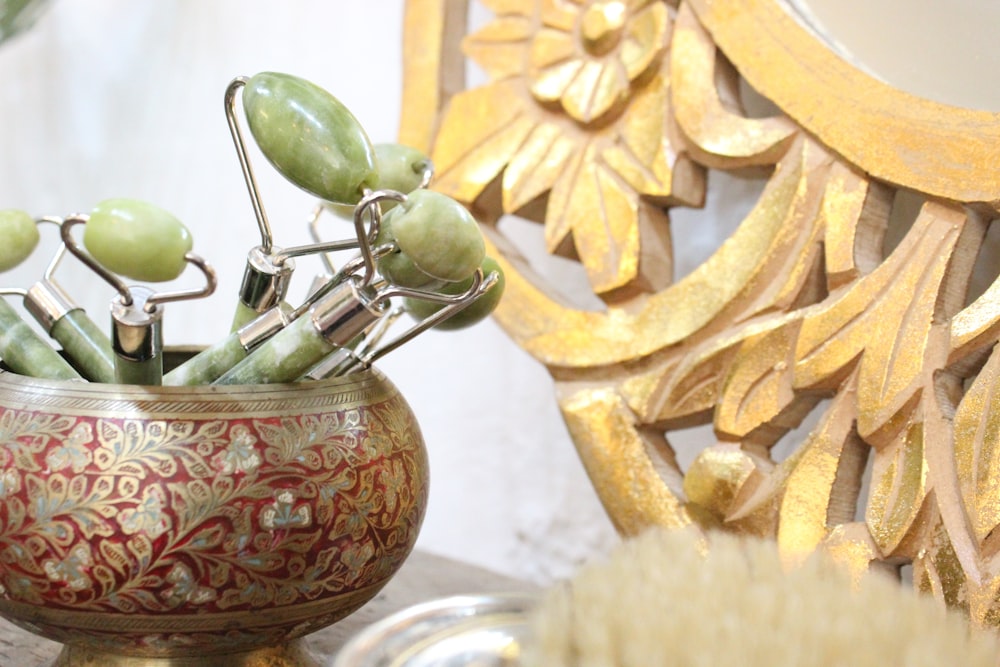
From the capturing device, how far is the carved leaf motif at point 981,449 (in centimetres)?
28

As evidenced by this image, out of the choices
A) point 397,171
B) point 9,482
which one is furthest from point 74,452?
point 397,171

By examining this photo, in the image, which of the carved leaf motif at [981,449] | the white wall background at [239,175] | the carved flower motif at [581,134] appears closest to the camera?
the carved leaf motif at [981,449]

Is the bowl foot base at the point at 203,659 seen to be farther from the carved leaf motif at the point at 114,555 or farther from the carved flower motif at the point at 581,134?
the carved flower motif at the point at 581,134

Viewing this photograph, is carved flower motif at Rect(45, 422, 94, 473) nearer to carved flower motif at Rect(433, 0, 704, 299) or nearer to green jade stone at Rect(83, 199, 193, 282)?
green jade stone at Rect(83, 199, 193, 282)

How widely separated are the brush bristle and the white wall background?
257 millimetres

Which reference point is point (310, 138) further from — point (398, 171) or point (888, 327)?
point (888, 327)

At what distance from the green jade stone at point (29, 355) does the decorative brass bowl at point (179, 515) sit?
19mm

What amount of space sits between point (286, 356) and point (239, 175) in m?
0.45

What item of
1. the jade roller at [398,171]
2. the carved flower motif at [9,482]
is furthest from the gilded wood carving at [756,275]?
the carved flower motif at [9,482]

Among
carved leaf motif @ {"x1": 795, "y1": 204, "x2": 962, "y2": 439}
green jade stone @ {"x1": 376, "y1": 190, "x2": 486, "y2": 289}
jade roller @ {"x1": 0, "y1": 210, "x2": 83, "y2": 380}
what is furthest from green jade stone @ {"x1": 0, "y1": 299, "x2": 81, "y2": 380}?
carved leaf motif @ {"x1": 795, "y1": 204, "x2": 962, "y2": 439}

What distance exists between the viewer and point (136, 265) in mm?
256

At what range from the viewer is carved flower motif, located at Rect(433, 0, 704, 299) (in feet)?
1.27

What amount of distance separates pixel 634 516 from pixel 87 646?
0.20 metres

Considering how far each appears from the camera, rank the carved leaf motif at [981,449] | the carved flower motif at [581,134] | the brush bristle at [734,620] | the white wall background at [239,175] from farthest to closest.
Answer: the white wall background at [239,175] < the carved flower motif at [581,134] < the carved leaf motif at [981,449] < the brush bristle at [734,620]
